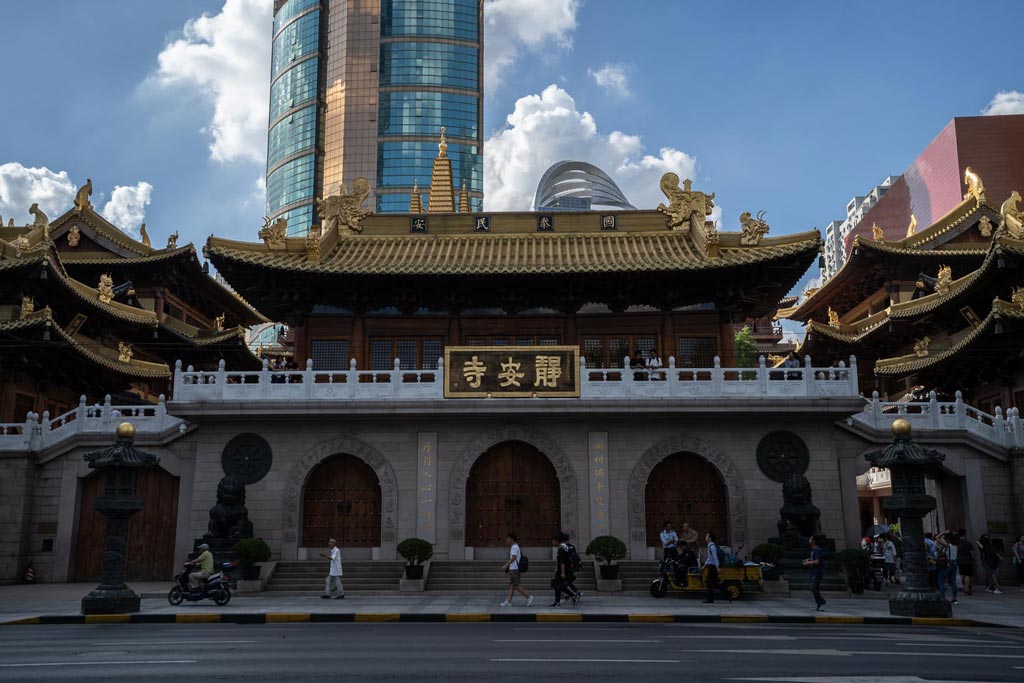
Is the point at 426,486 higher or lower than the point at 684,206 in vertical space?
lower

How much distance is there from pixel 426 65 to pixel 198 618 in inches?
3435

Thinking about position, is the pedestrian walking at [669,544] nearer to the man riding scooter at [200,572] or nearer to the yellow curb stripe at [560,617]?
the yellow curb stripe at [560,617]

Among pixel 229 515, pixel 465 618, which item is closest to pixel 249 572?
Answer: pixel 229 515

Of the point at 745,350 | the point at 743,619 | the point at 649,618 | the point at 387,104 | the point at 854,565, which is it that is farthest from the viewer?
the point at 387,104

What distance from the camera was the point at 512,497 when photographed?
23406 millimetres

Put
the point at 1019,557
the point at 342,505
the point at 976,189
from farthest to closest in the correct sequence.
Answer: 1. the point at 976,189
2. the point at 342,505
3. the point at 1019,557

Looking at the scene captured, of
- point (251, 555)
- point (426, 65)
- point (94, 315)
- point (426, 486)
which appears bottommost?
point (251, 555)

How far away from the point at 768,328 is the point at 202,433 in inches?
1908

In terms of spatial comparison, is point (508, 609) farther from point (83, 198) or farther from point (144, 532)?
point (83, 198)

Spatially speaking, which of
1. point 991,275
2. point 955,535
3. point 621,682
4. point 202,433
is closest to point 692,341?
point 955,535

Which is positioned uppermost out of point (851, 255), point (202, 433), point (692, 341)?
point (851, 255)

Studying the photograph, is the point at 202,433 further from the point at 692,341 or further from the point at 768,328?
the point at 768,328

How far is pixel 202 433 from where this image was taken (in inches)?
928

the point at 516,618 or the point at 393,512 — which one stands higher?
the point at 393,512
